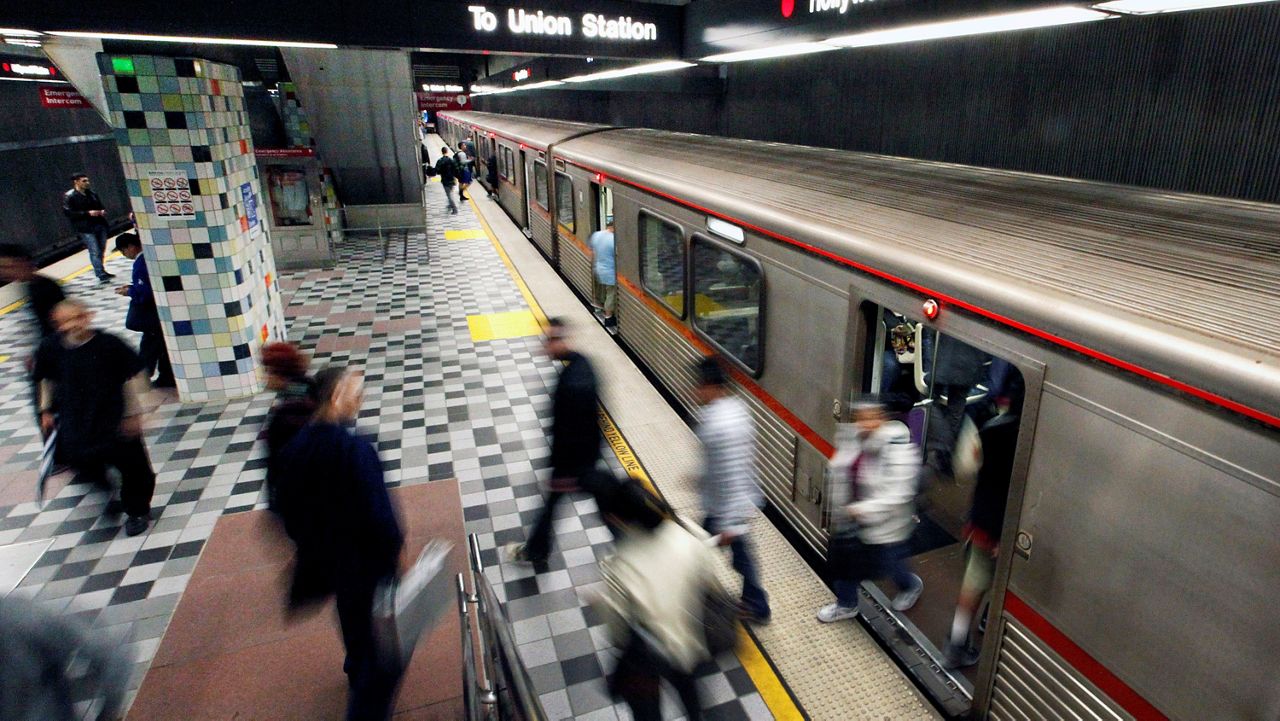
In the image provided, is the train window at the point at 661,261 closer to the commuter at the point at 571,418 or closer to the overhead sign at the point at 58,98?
the commuter at the point at 571,418

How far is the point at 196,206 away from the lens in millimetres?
6035

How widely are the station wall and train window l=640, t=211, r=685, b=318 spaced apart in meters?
1.78

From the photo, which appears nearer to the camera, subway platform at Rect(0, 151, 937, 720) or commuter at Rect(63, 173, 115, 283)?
subway platform at Rect(0, 151, 937, 720)

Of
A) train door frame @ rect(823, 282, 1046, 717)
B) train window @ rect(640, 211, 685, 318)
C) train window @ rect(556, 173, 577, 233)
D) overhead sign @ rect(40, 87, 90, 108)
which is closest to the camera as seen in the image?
train door frame @ rect(823, 282, 1046, 717)

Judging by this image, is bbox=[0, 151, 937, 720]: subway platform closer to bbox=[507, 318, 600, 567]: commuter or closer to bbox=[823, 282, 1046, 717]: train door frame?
bbox=[823, 282, 1046, 717]: train door frame

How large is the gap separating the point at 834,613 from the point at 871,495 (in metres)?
0.93

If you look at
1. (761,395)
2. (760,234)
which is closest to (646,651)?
(761,395)

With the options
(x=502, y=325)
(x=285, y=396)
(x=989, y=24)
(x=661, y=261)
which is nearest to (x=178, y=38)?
(x=285, y=396)

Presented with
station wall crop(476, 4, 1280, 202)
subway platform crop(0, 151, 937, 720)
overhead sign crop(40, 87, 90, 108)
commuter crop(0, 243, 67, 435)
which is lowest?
subway platform crop(0, 151, 937, 720)

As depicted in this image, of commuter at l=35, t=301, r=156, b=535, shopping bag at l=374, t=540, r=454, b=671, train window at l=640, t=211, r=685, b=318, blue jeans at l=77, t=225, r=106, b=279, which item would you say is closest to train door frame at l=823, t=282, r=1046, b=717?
shopping bag at l=374, t=540, r=454, b=671

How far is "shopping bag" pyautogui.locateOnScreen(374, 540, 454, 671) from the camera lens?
2896mm

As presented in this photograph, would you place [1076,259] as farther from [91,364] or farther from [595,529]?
[91,364]

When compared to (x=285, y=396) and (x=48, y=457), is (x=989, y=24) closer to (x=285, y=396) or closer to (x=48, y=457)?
(x=285, y=396)

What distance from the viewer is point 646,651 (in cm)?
260
